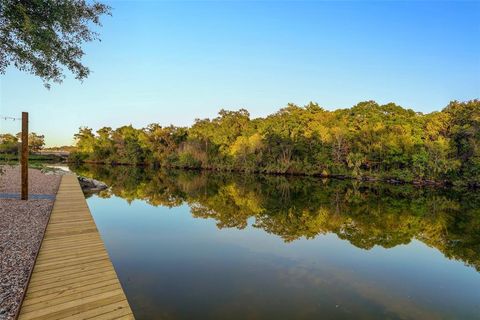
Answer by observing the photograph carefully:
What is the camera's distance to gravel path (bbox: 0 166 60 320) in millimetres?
4378

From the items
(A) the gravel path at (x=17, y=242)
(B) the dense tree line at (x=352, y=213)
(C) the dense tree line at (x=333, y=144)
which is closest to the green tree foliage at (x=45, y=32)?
(A) the gravel path at (x=17, y=242)

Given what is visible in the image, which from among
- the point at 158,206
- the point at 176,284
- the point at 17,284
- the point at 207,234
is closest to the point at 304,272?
the point at 176,284

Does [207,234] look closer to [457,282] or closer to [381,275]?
[381,275]

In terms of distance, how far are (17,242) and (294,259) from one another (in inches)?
290

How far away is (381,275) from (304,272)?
211cm

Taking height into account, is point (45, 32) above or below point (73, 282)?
above

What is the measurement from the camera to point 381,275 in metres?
7.87

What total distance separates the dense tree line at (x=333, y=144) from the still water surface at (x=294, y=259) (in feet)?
44.5

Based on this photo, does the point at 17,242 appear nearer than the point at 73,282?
No

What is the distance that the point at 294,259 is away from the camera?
892cm

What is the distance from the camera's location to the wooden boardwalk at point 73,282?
4136 mm

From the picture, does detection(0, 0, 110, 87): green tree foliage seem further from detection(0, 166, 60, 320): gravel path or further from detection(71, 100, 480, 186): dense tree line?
detection(71, 100, 480, 186): dense tree line

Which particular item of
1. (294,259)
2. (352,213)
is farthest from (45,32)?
(352,213)

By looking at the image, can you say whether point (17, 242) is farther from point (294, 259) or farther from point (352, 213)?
point (352, 213)
